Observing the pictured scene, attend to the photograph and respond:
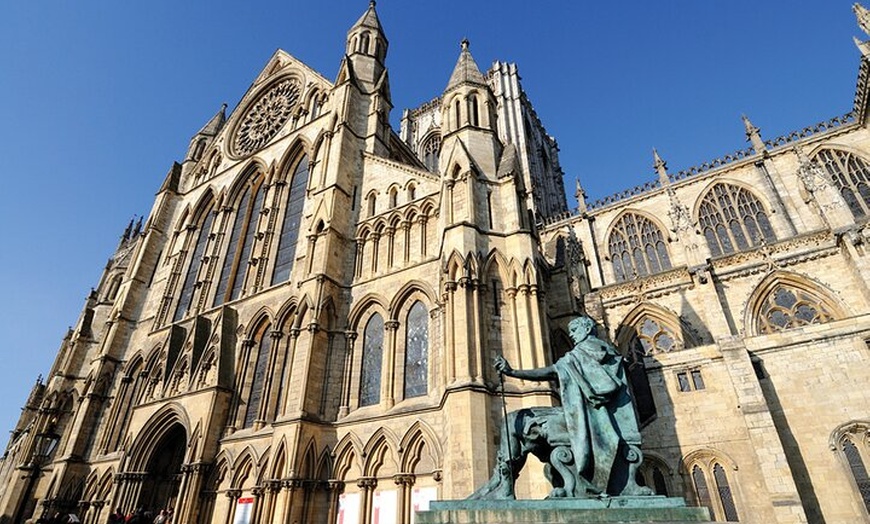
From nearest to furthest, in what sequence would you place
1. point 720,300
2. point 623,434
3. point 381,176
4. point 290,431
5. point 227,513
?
point 623,434
point 290,431
point 227,513
point 381,176
point 720,300

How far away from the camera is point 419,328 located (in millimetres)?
12531

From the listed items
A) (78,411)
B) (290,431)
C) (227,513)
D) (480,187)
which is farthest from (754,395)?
(78,411)

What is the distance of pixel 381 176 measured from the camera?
16.3m

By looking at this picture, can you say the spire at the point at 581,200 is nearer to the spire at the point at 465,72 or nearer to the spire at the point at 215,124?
the spire at the point at 465,72

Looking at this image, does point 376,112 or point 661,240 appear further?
Answer: point 661,240

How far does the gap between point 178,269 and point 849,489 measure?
82.0ft

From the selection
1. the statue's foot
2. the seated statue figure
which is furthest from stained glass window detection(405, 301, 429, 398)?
the statue's foot

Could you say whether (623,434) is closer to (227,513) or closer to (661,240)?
(227,513)

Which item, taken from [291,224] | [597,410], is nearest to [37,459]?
[291,224]

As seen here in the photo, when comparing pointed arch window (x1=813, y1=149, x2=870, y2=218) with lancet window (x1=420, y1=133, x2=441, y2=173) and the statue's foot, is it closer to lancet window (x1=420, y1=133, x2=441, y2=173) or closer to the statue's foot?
the statue's foot

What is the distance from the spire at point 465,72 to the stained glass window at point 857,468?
1469cm

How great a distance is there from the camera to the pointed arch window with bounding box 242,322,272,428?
13.9 m

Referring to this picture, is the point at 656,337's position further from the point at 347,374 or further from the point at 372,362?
the point at 347,374

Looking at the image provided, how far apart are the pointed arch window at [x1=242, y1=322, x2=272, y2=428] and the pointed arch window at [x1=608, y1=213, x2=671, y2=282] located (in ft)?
56.4
